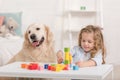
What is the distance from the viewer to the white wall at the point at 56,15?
165 inches

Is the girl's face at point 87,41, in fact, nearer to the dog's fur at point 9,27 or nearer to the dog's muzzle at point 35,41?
the dog's muzzle at point 35,41

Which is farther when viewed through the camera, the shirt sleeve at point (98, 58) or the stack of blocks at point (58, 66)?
the shirt sleeve at point (98, 58)

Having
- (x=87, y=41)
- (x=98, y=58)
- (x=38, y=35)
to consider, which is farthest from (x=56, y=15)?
(x=98, y=58)

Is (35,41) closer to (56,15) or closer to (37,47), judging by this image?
(37,47)

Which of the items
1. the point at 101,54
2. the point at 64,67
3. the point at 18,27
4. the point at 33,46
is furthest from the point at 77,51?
the point at 18,27

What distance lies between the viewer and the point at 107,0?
424cm

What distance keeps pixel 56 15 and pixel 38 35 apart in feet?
5.10

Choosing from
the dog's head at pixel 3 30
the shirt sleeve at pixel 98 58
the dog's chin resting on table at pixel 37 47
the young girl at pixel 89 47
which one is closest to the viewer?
the shirt sleeve at pixel 98 58

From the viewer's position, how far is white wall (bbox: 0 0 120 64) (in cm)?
420

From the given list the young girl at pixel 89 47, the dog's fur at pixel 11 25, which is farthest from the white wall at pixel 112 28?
the young girl at pixel 89 47

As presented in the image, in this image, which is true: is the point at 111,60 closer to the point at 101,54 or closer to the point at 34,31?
the point at 34,31

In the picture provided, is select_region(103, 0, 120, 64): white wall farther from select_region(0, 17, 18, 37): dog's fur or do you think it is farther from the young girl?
the young girl

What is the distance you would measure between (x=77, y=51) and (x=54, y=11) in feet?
7.16

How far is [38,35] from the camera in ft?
9.16
